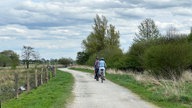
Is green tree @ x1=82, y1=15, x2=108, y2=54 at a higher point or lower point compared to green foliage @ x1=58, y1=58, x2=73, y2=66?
higher

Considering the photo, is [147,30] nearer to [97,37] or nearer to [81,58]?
[97,37]

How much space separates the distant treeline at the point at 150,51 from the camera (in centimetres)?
3206

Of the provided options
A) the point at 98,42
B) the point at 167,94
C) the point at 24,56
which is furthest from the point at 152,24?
the point at 24,56

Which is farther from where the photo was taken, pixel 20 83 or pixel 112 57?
pixel 112 57

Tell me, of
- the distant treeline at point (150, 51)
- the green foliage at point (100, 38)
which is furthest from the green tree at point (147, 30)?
the green foliage at point (100, 38)

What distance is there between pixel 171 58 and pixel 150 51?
7.32ft

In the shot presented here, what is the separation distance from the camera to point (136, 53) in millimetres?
49219

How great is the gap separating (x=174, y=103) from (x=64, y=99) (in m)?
4.89

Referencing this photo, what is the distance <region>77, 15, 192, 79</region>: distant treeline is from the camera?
105 feet

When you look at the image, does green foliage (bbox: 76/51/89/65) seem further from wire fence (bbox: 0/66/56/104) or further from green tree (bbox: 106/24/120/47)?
wire fence (bbox: 0/66/56/104)

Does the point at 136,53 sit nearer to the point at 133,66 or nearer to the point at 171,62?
the point at 133,66

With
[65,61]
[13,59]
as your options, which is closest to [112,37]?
[13,59]

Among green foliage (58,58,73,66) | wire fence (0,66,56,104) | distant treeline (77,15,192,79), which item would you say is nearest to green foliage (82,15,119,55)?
distant treeline (77,15,192,79)

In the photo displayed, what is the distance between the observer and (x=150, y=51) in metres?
33.6
